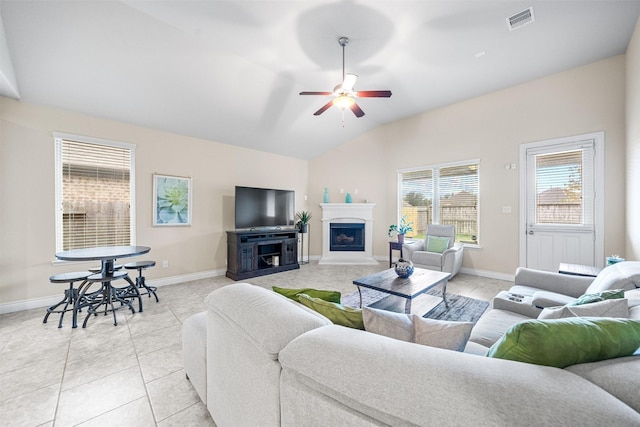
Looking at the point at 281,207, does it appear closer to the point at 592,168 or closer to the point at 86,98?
the point at 86,98

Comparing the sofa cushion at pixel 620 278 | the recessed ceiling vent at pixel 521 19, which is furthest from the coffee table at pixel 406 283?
the recessed ceiling vent at pixel 521 19

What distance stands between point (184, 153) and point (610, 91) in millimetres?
6427

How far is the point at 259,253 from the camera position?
4922mm

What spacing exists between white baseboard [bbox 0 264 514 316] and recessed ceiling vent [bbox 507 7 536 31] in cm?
365

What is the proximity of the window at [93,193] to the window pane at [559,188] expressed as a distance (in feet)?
21.1

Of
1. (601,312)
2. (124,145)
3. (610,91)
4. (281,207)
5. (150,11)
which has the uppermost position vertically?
(150,11)

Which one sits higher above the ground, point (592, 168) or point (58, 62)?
point (58, 62)

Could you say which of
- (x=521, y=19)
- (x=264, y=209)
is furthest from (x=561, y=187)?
(x=264, y=209)

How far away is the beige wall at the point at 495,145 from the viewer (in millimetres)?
3447

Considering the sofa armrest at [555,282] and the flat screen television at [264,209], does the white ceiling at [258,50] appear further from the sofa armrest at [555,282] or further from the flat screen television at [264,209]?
the sofa armrest at [555,282]

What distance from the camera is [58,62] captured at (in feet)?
8.86

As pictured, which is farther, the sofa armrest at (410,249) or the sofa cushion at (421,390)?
the sofa armrest at (410,249)

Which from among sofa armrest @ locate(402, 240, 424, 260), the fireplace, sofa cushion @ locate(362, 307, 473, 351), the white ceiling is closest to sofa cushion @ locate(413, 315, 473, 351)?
sofa cushion @ locate(362, 307, 473, 351)

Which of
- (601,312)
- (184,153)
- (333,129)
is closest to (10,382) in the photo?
(184,153)
